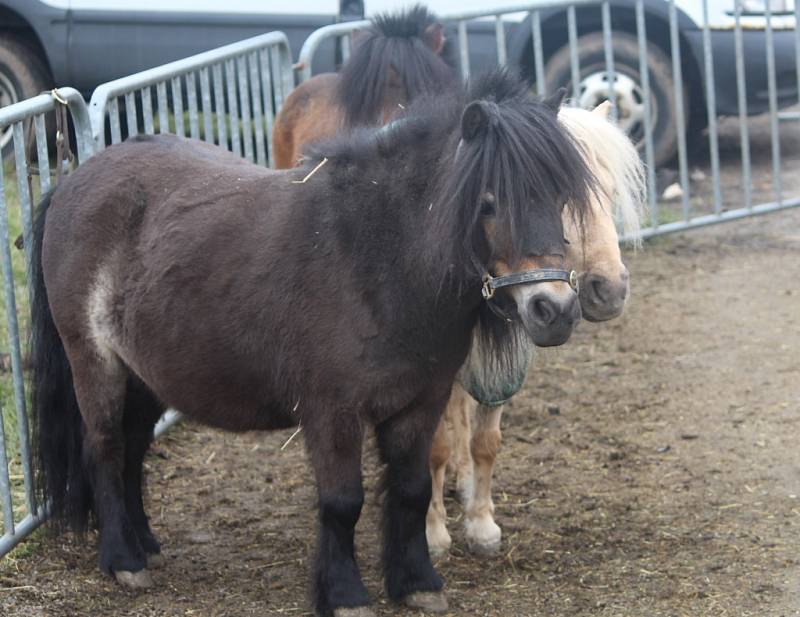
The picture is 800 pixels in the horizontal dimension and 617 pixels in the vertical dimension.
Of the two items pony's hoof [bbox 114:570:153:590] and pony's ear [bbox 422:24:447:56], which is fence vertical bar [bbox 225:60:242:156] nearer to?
pony's ear [bbox 422:24:447:56]

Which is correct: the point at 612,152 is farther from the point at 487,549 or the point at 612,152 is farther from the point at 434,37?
the point at 434,37

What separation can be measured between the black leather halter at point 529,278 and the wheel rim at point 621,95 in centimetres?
576

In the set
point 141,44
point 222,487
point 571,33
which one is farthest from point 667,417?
point 141,44

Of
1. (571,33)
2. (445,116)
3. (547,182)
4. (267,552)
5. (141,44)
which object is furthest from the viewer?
(141,44)

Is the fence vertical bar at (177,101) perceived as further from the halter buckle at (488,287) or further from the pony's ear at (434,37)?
the halter buckle at (488,287)

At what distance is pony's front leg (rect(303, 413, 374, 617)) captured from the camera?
3.60m

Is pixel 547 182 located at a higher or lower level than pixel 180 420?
higher

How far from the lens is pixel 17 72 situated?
9.52 m

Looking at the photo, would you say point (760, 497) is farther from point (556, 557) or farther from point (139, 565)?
point (139, 565)

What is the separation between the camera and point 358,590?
3748 millimetres

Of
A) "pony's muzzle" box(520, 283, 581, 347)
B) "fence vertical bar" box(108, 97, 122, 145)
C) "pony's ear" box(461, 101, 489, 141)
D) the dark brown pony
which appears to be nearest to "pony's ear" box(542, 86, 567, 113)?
"pony's ear" box(461, 101, 489, 141)

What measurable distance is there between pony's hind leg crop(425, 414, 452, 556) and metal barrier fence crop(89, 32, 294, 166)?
5.84 ft

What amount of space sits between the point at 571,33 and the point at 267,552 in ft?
16.0

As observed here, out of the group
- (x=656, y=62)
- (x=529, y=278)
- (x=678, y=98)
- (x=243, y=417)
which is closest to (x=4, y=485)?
(x=243, y=417)
